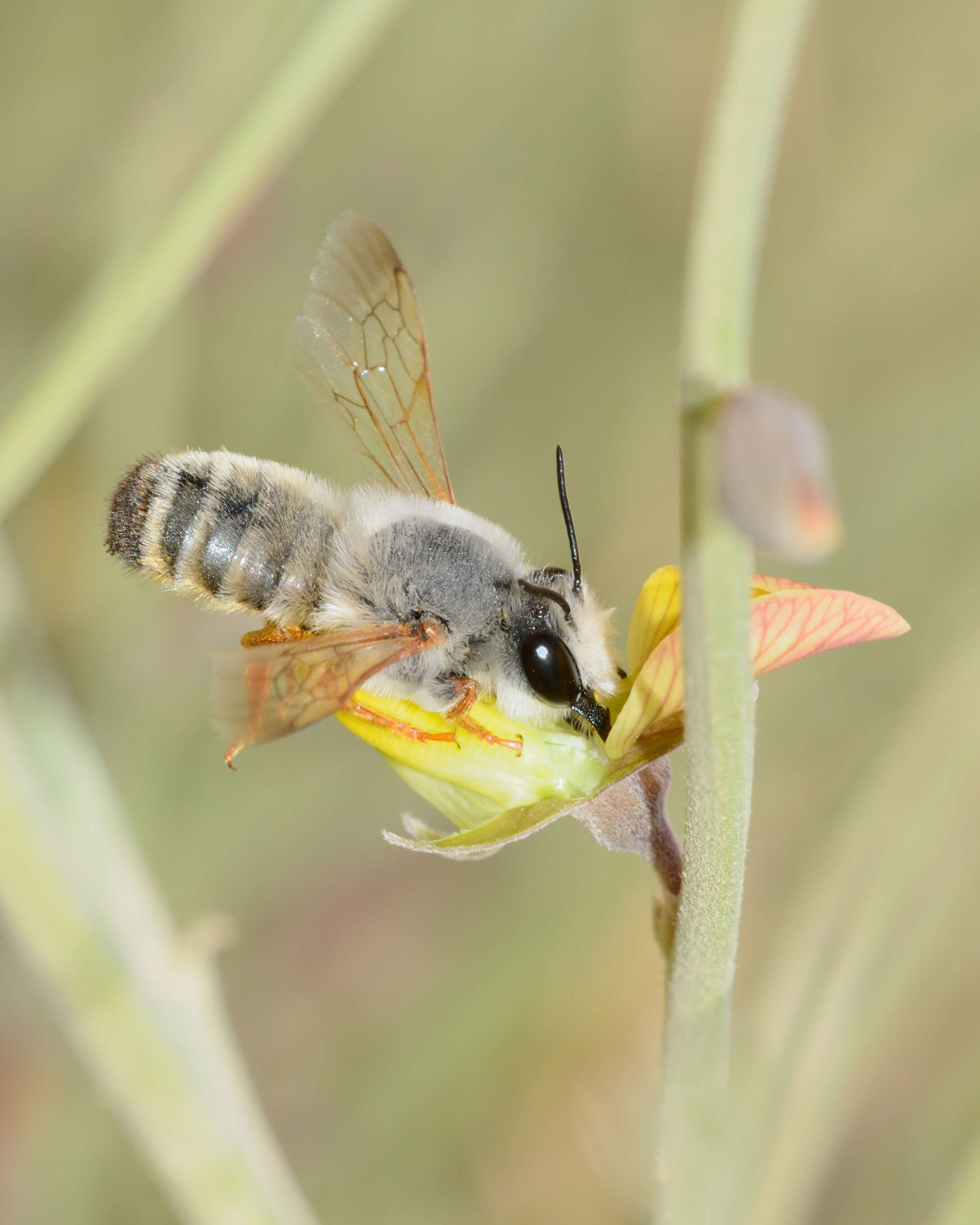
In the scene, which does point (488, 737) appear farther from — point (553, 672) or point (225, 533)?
point (225, 533)

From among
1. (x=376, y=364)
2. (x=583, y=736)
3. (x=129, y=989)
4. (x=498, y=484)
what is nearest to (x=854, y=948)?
(x=583, y=736)

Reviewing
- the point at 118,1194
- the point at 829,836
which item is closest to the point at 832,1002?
the point at 829,836

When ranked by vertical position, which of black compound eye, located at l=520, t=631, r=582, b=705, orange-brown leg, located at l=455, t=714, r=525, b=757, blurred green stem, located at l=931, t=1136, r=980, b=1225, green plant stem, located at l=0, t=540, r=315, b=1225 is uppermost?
black compound eye, located at l=520, t=631, r=582, b=705

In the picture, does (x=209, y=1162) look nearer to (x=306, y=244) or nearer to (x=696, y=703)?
(x=696, y=703)

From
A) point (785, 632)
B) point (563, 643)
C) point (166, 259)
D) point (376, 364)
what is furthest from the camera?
point (376, 364)

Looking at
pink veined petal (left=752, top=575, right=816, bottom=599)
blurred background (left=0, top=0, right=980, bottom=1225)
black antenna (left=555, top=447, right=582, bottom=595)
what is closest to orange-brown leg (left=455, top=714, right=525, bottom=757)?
black antenna (left=555, top=447, right=582, bottom=595)

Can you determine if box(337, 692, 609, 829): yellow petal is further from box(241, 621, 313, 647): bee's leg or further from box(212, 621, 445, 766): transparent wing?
box(241, 621, 313, 647): bee's leg

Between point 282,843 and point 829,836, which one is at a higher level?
point 829,836
